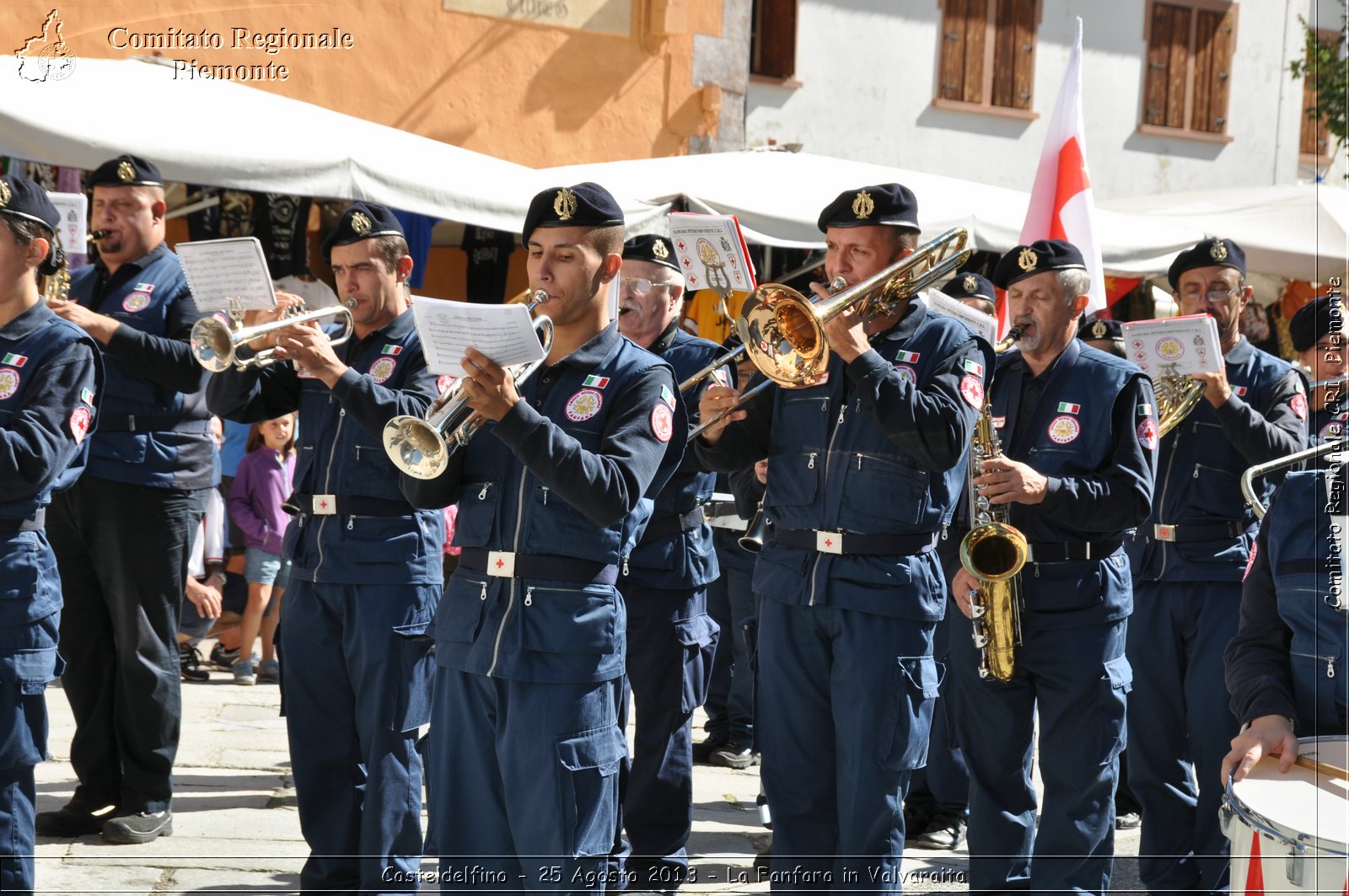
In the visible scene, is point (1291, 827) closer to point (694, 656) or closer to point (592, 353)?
point (592, 353)

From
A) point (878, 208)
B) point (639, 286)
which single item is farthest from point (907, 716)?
point (639, 286)

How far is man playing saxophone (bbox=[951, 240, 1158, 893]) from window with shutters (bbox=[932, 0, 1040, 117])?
1434cm

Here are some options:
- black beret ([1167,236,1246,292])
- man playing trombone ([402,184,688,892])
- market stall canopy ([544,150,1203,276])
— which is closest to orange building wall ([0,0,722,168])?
market stall canopy ([544,150,1203,276])

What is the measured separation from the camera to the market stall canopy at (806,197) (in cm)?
984

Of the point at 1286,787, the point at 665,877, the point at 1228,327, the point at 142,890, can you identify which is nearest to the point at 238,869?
the point at 142,890

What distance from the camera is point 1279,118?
2128cm

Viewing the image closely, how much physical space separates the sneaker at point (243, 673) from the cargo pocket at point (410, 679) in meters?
4.66

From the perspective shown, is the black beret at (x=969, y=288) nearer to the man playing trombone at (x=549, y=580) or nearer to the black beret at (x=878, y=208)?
the black beret at (x=878, y=208)

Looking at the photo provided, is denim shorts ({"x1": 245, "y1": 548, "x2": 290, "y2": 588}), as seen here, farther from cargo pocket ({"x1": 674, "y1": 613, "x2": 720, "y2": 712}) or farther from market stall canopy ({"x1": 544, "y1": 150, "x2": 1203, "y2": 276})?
cargo pocket ({"x1": 674, "y1": 613, "x2": 720, "y2": 712})

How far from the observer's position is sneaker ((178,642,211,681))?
9.23 m

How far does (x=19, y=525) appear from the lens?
14.4 feet

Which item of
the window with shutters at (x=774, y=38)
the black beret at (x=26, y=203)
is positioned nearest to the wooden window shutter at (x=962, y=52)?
the window with shutters at (x=774, y=38)

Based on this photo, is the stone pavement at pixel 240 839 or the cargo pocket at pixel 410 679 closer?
the cargo pocket at pixel 410 679

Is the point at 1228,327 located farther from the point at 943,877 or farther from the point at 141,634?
the point at 141,634
